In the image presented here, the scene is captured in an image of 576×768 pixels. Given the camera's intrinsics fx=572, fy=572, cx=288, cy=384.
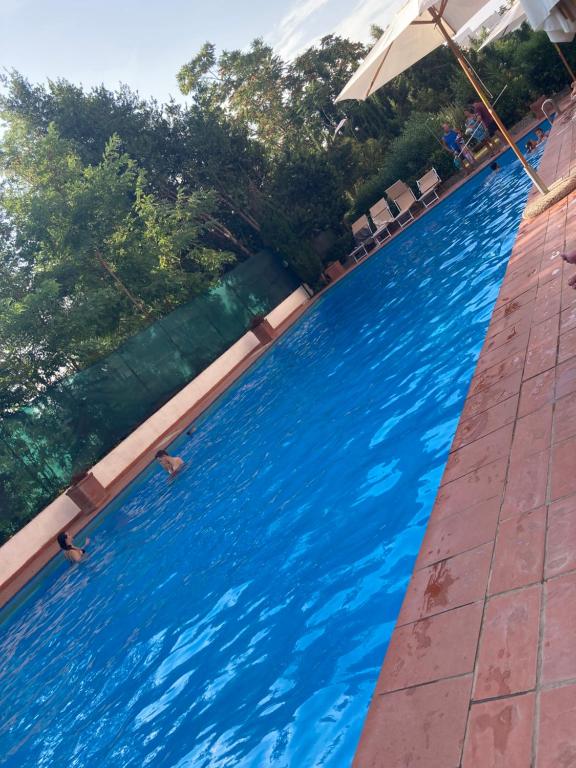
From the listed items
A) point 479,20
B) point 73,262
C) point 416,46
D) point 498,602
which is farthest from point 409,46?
point 73,262

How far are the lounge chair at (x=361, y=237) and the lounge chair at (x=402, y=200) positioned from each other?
124cm

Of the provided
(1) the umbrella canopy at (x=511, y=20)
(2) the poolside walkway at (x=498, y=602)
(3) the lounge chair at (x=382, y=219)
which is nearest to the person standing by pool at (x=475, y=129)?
(3) the lounge chair at (x=382, y=219)

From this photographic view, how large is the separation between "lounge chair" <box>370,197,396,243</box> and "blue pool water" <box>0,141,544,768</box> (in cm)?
869

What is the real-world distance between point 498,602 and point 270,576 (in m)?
3.62

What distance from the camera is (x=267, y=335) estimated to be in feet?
64.1

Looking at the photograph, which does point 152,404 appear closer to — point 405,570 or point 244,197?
point 244,197

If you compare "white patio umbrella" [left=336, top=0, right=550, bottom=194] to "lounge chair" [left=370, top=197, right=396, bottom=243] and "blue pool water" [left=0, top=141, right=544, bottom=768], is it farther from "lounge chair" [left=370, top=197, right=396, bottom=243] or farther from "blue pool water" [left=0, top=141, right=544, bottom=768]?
"lounge chair" [left=370, top=197, right=396, bottom=243]

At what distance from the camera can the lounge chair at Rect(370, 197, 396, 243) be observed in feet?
68.6

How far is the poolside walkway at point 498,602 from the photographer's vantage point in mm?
2021

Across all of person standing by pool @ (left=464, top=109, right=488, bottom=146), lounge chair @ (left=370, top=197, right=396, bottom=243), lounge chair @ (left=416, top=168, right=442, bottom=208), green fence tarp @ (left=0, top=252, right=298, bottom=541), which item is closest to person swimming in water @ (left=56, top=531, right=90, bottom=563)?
green fence tarp @ (left=0, top=252, right=298, bottom=541)

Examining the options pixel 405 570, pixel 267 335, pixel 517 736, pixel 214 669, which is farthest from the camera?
pixel 267 335

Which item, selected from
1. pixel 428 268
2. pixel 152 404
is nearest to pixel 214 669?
pixel 428 268

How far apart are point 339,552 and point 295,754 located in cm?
195

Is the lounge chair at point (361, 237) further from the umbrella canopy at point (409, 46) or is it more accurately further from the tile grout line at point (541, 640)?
the tile grout line at point (541, 640)
